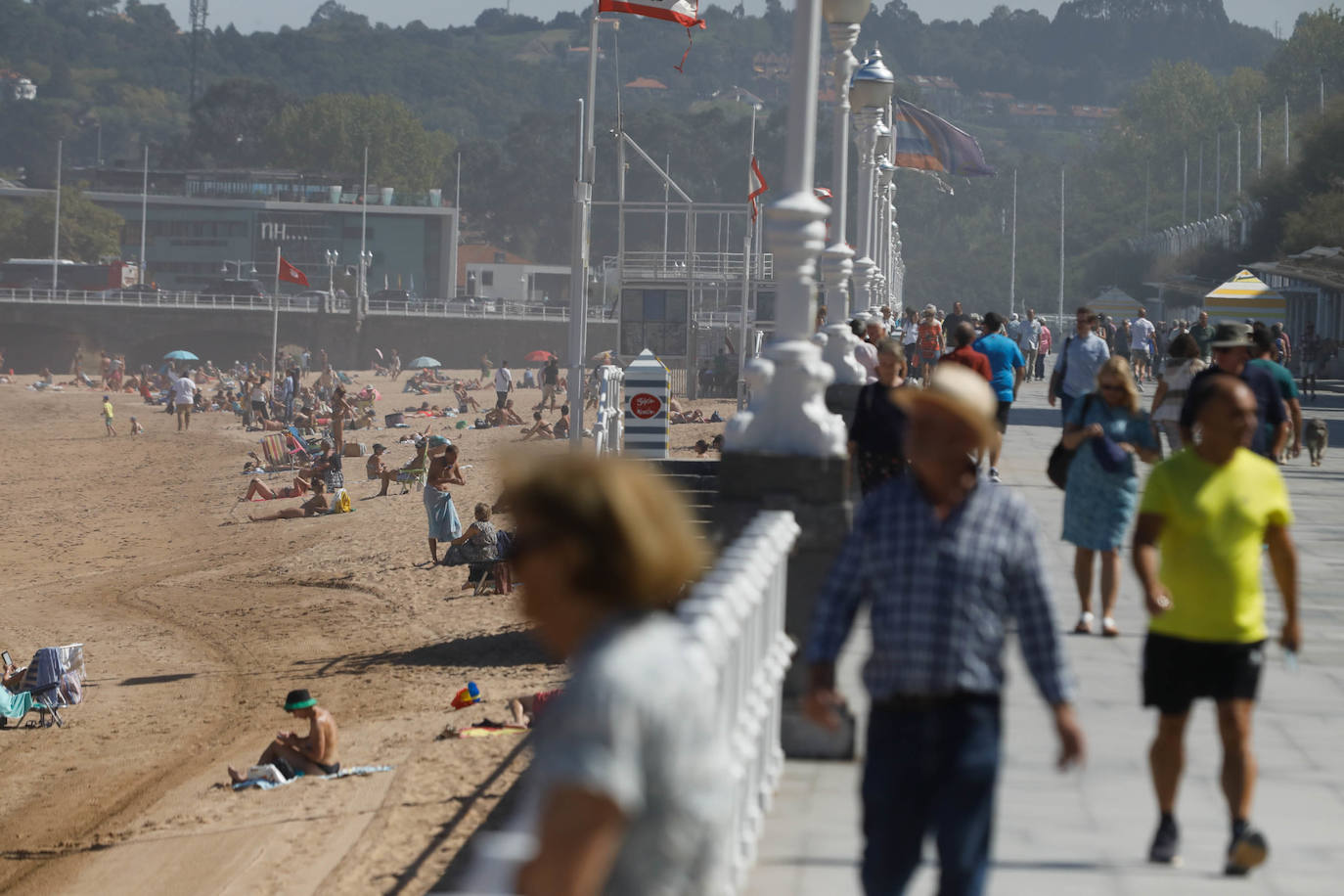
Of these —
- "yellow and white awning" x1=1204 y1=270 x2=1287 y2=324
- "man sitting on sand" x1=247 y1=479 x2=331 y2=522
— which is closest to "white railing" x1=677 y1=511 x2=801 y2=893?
"man sitting on sand" x1=247 y1=479 x2=331 y2=522

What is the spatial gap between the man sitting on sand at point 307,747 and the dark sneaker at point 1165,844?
825 cm

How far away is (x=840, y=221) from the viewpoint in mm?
14203

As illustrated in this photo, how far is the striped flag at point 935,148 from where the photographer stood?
105 feet

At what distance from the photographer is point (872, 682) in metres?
3.88

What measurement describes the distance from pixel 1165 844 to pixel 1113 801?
0.77 meters

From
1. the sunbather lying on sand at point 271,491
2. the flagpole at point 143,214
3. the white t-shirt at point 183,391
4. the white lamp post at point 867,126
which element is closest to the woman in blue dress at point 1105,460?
the white lamp post at point 867,126

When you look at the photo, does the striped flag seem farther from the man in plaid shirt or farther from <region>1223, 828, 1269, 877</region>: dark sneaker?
the man in plaid shirt

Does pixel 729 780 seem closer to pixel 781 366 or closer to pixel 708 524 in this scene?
pixel 781 366

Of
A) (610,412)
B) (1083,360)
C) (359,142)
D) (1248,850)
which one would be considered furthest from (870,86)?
(359,142)

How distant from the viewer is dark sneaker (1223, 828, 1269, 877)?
5.13 meters

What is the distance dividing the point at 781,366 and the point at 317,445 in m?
32.4

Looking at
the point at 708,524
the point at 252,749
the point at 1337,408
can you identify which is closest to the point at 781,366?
the point at 708,524

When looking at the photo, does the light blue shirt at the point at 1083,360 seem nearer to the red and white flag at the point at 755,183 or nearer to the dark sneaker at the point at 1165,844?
the dark sneaker at the point at 1165,844

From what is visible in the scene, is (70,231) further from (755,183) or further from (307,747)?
(307,747)
